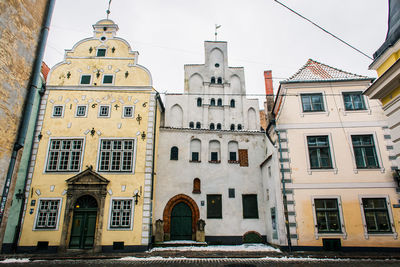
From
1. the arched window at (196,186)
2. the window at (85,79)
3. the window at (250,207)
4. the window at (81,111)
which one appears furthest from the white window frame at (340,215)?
the window at (85,79)

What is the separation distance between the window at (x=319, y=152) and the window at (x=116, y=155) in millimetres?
10772

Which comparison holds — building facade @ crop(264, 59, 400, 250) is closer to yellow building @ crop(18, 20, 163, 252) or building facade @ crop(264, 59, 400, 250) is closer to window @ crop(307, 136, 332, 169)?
window @ crop(307, 136, 332, 169)

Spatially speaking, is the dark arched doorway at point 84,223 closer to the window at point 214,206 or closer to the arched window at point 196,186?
the arched window at point 196,186

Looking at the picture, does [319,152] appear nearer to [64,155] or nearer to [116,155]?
[116,155]

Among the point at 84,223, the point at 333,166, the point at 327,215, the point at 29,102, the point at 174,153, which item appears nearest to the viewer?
the point at 29,102

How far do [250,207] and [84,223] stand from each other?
420 inches

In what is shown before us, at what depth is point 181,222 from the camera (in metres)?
17.6

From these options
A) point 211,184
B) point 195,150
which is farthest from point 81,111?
point 211,184

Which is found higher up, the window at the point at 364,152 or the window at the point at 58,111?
the window at the point at 58,111

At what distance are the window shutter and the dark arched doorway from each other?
10.2 metres

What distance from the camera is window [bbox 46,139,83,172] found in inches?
635

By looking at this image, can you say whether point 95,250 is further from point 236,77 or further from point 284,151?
point 236,77

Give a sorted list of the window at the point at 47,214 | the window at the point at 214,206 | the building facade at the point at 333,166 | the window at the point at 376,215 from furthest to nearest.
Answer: the window at the point at 214,206, the window at the point at 47,214, the building facade at the point at 333,166, the window at the point at 376,215

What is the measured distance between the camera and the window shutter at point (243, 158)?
19109 mm
